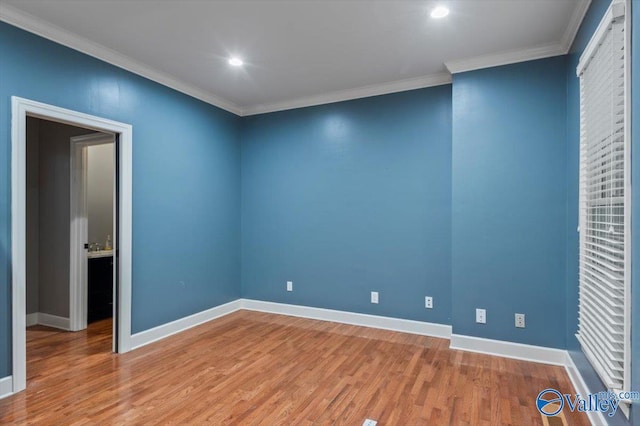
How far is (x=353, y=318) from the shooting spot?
4.16 m

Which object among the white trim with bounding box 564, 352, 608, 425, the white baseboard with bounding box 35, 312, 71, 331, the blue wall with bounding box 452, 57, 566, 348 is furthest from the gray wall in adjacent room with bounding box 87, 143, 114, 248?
the white trim with bounding box 564, 352, 608, 425

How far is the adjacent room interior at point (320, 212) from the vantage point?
2.29 m

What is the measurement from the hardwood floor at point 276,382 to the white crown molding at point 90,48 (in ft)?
8.93

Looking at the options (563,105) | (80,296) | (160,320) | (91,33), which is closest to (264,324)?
(160,320)

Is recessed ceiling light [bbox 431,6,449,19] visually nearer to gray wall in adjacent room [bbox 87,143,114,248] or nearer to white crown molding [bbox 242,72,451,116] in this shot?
white crown molding [bbox 242,72,451,116]

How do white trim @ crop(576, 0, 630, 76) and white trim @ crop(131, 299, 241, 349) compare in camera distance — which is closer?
white trim @ crop(576, 0, 630, 76)

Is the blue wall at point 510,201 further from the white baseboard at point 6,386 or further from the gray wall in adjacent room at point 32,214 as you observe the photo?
the gray wall in adjacent room at point 32,214

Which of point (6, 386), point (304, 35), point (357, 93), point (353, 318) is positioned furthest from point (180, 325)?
point (357, 93)

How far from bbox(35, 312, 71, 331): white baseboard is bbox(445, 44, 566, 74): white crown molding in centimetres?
505

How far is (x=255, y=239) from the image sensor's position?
15.8ft

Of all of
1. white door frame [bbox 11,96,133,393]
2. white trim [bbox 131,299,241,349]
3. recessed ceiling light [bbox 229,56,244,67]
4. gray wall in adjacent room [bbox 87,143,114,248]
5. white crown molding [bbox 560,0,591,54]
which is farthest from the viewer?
gray wall in adjacent room [bbox 87,143,114,248]

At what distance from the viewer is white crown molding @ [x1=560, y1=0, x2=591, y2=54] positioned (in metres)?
2.38

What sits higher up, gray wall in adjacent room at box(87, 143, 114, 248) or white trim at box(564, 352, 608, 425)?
gray wall in adjacent room at box(87, 143, 114, 248)

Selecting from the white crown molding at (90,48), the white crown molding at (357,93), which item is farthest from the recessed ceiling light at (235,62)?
the white crown molding at (357,93)
